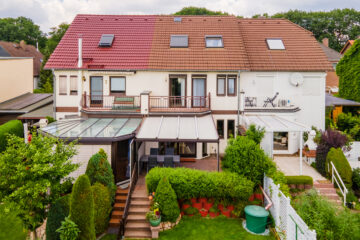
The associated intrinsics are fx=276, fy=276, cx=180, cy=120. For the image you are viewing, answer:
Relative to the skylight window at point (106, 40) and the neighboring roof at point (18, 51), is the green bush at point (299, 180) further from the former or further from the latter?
the neighboring roof at point (18, 51)

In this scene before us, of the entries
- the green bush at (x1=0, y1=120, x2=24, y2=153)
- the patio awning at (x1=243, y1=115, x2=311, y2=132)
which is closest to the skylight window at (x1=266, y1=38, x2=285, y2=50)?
the patio awning at (x1=243, y1=115, x2=311, y2=132)

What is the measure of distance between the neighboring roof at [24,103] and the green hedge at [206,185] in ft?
61.6

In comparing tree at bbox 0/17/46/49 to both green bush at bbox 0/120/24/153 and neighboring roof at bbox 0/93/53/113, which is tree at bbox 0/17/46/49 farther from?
green bush at bbox 0/120/24/153

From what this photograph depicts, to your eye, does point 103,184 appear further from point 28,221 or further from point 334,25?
point 334,25

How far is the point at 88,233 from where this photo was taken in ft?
35.1

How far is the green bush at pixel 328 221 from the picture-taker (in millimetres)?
9227

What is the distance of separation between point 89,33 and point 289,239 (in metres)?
21.4

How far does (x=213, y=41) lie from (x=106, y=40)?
29.2ft

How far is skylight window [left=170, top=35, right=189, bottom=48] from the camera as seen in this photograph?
22.5 m

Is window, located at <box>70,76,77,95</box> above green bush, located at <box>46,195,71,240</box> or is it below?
above

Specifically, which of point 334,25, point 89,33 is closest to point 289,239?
point 89,33

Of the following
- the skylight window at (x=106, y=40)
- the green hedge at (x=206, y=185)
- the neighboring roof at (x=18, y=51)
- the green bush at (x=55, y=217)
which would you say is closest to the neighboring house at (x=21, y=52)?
the neighboring roof at (x=18, y=51)

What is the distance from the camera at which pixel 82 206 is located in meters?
10.5

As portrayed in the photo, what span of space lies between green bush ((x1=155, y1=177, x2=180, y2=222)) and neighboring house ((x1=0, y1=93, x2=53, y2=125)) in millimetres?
15097
